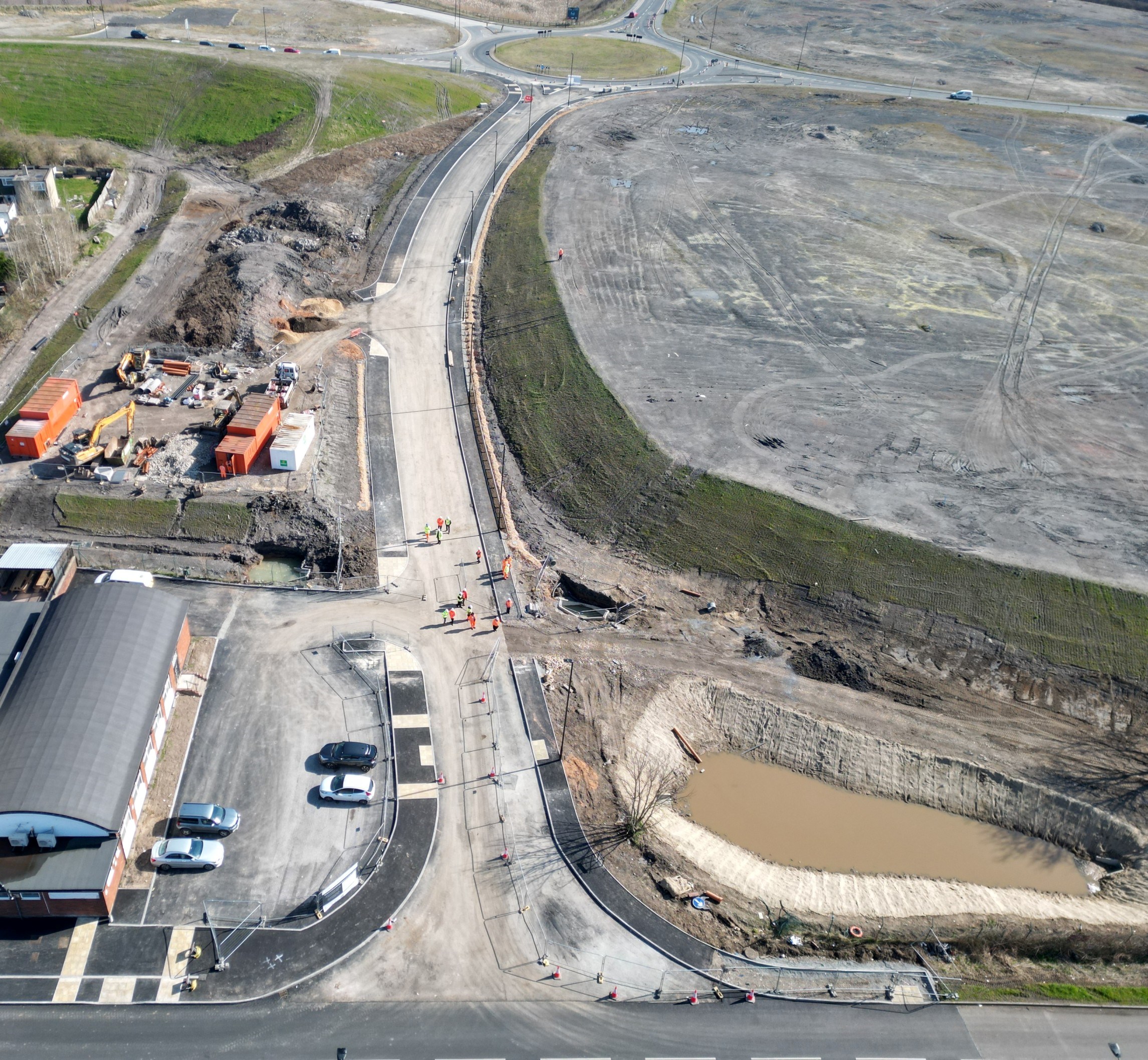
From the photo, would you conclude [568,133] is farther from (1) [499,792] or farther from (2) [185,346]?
(1) [499,792]

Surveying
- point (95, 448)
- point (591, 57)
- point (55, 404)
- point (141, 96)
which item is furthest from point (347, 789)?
point (591, 57)

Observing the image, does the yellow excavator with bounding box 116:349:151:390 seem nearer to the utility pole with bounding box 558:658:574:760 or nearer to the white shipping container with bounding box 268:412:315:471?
the white shipping container with bounding box 268:412:315:471

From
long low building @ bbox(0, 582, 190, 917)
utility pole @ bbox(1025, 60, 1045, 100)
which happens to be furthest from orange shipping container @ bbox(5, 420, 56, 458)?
utility pole @ bbox(1025, 60, 1045, 100)

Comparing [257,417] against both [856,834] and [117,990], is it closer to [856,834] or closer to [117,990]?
[117,990]

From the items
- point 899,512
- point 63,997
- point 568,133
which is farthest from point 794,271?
point 63,997

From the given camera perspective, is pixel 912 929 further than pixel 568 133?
No

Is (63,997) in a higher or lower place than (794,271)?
lower
